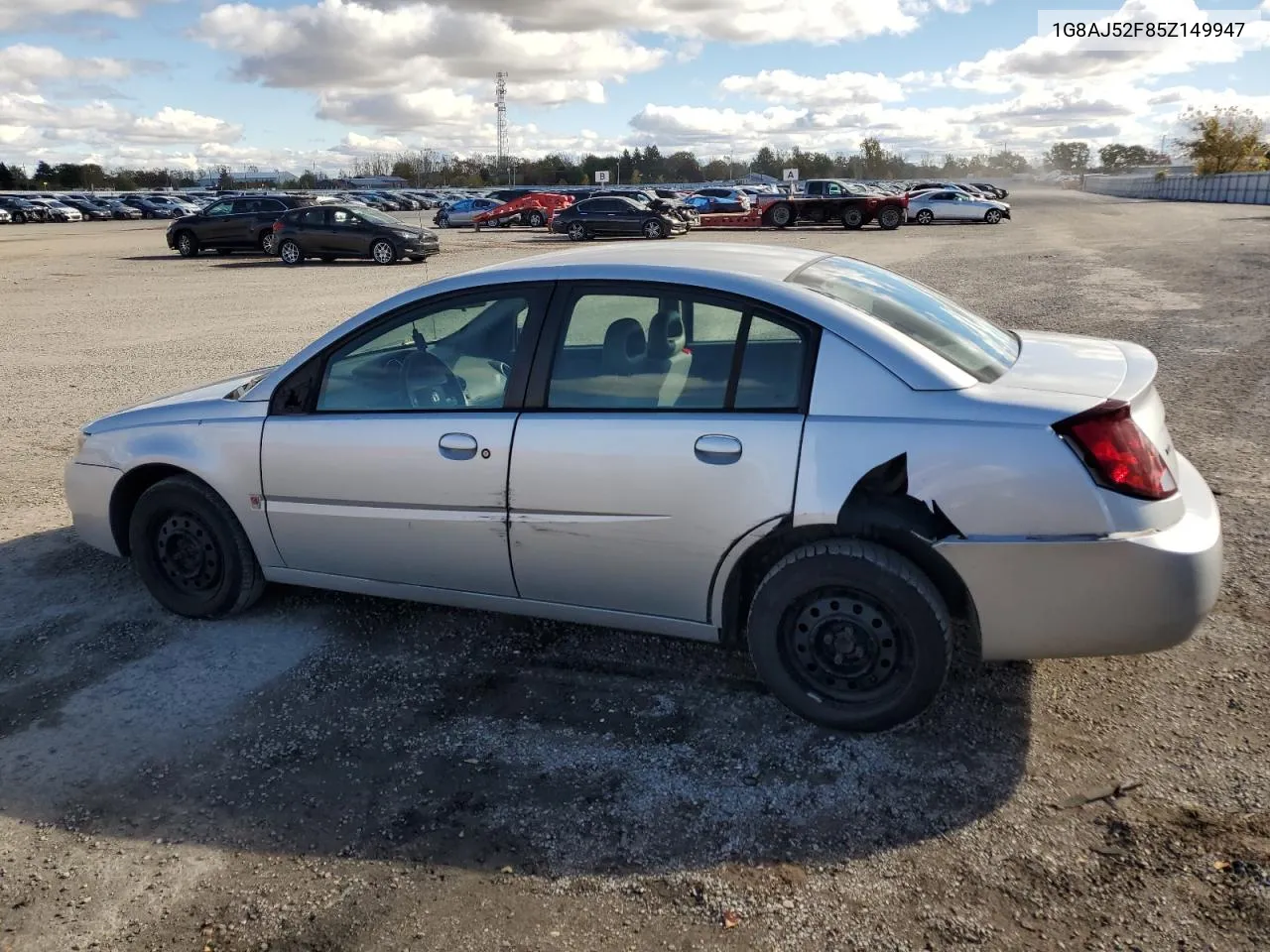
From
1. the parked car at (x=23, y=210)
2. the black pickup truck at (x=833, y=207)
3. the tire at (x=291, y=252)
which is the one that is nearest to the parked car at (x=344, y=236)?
the tire at (x=291, y=252)

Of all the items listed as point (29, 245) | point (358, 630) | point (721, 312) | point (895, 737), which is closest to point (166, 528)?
point (358, 630)

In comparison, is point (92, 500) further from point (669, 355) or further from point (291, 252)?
point (291, 252)

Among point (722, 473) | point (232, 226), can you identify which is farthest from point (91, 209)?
point (722, 473)

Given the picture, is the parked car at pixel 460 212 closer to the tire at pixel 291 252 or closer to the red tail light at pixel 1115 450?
the tire at pixel 291 252

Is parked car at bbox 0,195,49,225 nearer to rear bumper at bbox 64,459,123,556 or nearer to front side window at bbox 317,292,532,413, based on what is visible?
rear bumper at bbox 64,459,123,556

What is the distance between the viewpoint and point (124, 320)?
49.2 ft

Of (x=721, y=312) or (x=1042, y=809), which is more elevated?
(x=721, y=312)

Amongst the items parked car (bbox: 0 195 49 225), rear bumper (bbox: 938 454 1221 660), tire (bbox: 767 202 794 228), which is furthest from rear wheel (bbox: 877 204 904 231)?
parked car (bbox: 0 195 49 225)

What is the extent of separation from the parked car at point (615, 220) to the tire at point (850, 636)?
31.0 m

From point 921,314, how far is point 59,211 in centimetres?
7166

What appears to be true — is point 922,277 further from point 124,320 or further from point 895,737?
point 895,737

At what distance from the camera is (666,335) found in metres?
3.77

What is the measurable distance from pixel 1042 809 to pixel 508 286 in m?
2.67

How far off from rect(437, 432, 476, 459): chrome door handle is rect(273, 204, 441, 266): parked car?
21.8 meters
